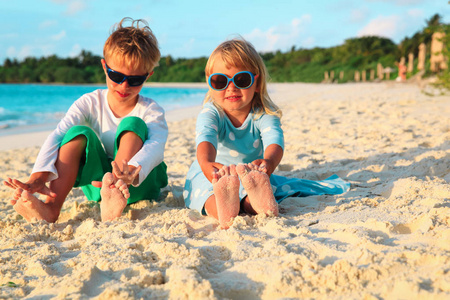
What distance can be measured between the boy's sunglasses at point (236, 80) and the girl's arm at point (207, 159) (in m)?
0.35

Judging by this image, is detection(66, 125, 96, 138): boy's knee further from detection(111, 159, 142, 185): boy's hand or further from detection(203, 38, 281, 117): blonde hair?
detection(203, 38, 281, 117): blonde hair

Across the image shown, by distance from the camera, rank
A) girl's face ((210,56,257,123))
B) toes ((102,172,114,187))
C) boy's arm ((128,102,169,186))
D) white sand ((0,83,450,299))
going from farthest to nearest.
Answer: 1. girl's face ((210,56,257,123))
2. boy's arm ((128,102,169,186))
3. toes ((102,172,114,187))
4. white sand ((0,83,450,299))

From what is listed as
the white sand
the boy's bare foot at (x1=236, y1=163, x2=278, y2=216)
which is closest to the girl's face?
the boy's bare foot at (x1=236, y1=163, x2=278, y2=216)

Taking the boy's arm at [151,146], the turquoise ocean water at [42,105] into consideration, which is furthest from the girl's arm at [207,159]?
the turquoise ocean water at [42,105]

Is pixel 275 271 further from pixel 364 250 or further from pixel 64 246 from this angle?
pixel 64 246

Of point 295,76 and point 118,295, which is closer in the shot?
point 118,295

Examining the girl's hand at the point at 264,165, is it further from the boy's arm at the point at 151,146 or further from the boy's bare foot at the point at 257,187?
the boy's arm at the point at 151,146

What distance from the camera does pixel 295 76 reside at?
38.5 metres

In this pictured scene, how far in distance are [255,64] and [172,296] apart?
1.47m

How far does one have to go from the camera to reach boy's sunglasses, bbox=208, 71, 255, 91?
224cm

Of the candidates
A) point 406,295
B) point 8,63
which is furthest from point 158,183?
point 8,63

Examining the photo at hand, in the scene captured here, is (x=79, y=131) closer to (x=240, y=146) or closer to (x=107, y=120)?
Result: (x=107, y=120)

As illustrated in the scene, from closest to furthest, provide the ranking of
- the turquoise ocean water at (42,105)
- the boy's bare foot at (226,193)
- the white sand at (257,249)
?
the white sand at (257,249), the boy's bare foot at (226,193), the turquoise ocean water at (42,105)

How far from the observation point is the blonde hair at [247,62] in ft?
7.39
